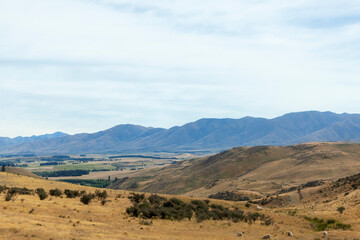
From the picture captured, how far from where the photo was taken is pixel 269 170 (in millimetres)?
151750

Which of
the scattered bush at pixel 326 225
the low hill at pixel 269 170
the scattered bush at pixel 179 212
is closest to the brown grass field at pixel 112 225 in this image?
the scattered bush at pixel 326 225

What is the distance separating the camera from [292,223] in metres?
44.5

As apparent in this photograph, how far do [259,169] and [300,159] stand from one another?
1976 centimetres

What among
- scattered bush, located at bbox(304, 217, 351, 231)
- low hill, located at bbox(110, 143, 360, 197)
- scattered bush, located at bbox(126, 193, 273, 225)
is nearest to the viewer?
scattered bush, located at bbox(126, 193, 273, 225)

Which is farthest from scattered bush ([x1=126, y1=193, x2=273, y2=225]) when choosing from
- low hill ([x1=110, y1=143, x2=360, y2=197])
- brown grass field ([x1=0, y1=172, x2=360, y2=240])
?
low hill ([x1=110, y1=143, x2=360, y2=197])

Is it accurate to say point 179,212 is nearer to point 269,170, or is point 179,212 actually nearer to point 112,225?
point 112,225

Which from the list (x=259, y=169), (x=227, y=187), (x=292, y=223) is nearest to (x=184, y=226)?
(x=292, y=223)

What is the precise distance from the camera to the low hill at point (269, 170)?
397 ft

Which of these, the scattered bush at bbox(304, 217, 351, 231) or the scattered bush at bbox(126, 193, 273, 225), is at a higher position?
the scattered bush at bbox(126, 193, 273, 225)

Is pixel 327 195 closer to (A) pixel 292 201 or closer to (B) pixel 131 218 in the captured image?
(A) pixel 292 201

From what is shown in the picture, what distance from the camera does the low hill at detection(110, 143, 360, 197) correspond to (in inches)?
4761

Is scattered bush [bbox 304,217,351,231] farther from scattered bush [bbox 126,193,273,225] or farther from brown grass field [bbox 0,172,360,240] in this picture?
scattered bush [bbox 126,193,273,225]

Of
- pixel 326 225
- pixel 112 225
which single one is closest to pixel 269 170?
pixel 326 225

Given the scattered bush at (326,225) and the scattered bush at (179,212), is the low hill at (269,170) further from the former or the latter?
the scattered bush at (179,212)
